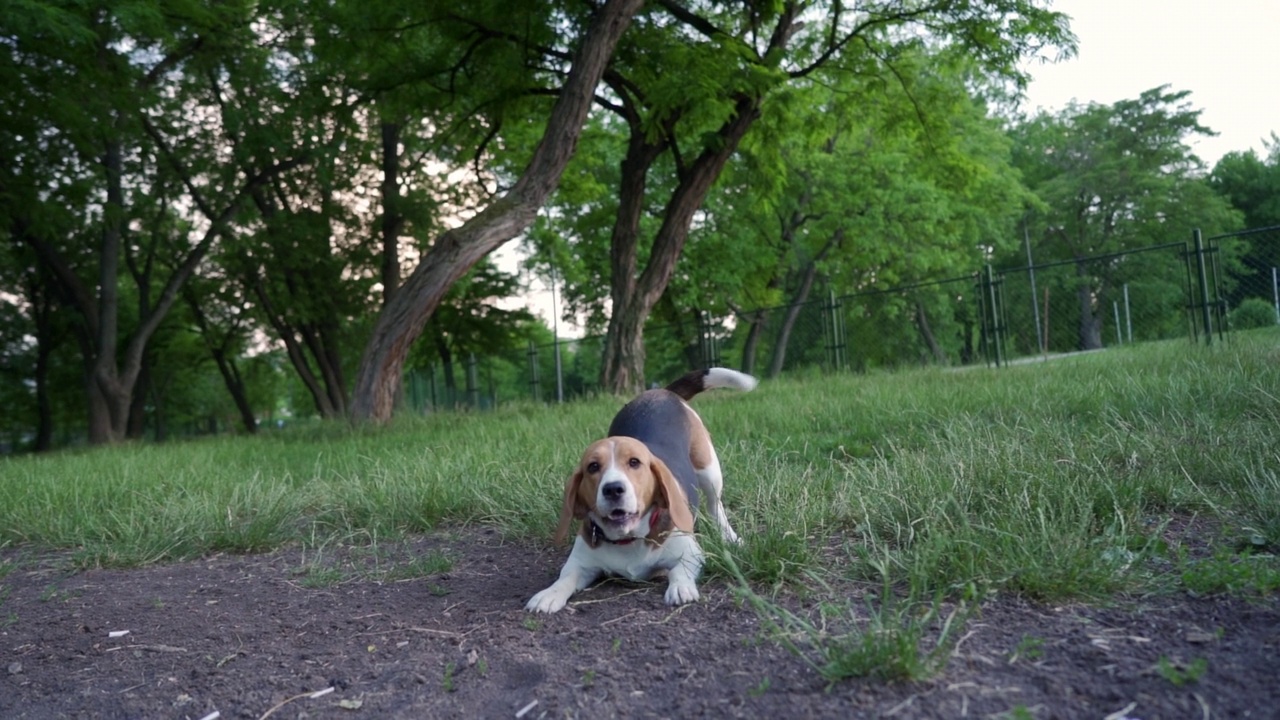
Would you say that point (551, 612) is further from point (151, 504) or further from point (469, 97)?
point (469, 97)

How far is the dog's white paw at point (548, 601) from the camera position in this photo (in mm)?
3584

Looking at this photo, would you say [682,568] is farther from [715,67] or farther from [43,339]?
[43,339]

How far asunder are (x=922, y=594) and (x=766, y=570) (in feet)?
2.06

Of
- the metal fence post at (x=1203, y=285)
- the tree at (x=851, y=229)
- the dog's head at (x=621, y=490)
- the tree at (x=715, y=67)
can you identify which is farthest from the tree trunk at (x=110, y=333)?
the metal fence post at (x=1203, y=285)

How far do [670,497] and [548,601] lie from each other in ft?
2.05

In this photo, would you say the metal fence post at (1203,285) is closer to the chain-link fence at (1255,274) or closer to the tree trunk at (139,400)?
the chain-link fence at (1255,274)

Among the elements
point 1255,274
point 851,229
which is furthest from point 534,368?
point 1255,274

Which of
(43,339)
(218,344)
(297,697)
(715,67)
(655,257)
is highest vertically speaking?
(715,67)

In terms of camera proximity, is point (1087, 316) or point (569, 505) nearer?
point (569, 505)

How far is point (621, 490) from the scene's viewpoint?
137 inches

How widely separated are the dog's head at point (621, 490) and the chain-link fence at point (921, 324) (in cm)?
1516

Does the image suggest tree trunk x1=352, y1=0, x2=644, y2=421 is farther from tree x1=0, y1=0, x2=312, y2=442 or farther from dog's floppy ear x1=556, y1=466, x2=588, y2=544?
dog's floppy ear x1=556, y1=466, x2=588, y2=544

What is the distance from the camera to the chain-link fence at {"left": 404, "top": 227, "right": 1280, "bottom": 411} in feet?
73.5

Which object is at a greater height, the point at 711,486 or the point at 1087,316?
the point at 1087,316
